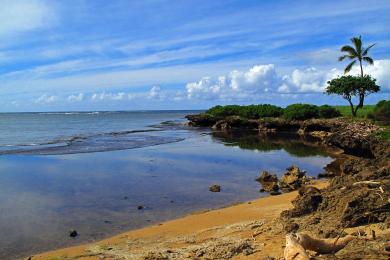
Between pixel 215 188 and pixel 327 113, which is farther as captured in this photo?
pixel 327 113

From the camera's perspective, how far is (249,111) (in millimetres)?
63719

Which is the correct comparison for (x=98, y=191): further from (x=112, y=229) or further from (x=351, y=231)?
(x=351, y=231)

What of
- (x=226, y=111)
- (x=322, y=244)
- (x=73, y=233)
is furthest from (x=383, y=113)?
(x=322, y=244)

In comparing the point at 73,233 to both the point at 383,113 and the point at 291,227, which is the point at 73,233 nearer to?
the point at 291,227

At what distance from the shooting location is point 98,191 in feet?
54.3

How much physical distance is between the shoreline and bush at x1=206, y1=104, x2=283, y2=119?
1841 inches

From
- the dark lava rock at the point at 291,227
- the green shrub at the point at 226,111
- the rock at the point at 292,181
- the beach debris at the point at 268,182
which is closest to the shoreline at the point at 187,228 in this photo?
the dark lava rock at the point at 291,227

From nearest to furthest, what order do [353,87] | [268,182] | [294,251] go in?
[294,251] < [268,182] < [353,87]

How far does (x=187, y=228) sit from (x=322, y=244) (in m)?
4.89

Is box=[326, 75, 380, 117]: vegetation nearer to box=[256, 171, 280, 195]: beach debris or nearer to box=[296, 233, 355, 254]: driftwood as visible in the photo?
box=[256, 171, 280, 195]: beach debris

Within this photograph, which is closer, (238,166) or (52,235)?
(52,235)

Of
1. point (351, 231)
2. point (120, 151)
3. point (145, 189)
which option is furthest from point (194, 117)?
point (351, 231)

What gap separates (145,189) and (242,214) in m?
5.54

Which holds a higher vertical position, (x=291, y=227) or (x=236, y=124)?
(x=236, y=124)
